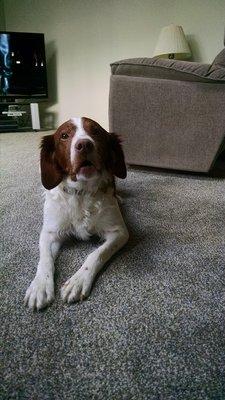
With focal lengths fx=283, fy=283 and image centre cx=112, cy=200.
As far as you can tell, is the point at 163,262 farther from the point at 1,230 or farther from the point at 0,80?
the point at 0,80

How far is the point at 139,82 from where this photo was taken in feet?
6.06

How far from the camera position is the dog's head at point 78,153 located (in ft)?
3.27

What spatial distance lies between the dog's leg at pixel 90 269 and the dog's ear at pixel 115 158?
9.5 inches

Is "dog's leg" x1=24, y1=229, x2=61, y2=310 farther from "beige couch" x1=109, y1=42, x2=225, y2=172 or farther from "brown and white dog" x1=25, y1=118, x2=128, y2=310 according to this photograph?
"beige couch" x1=109, y1=42, x2=225, y2=172

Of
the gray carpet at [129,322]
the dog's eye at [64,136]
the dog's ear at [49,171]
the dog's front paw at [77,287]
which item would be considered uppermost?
the dog's eye at [64,136]

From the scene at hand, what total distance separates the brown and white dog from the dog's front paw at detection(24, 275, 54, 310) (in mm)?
124

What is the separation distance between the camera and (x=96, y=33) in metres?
4.16

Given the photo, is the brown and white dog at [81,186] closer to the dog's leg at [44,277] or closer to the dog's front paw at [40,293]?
the dog's leg at [44,277]

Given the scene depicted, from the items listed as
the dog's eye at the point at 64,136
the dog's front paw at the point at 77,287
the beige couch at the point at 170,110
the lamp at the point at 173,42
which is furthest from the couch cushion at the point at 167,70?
the lamp at the point at 173,42

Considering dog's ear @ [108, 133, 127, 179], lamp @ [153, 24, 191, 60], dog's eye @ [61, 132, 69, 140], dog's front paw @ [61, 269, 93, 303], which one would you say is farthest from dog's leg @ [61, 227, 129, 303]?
lamp @ [153, 24, 191, 60]

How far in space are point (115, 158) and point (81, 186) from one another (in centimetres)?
20

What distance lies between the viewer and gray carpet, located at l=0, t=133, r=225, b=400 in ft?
1.85

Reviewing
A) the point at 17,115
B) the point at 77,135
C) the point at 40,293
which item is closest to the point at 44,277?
the point at 40,293

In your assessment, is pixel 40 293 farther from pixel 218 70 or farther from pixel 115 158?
pixel 218 70
